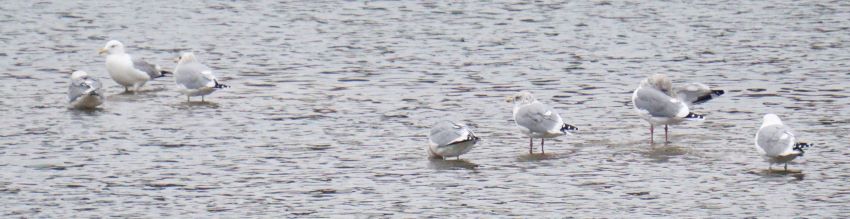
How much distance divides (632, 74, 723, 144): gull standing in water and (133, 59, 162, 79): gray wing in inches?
268

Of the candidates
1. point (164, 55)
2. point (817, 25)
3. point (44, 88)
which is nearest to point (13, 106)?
point (44, 88)

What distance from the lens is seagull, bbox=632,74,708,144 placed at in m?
17.3

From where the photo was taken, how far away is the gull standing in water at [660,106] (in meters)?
17.3

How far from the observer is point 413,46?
2578 centimetres

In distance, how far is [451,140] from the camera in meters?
15.9

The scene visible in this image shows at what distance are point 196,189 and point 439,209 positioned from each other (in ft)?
7.59

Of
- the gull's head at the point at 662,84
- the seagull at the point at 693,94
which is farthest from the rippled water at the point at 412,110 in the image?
the gull's head at the point at 662,84

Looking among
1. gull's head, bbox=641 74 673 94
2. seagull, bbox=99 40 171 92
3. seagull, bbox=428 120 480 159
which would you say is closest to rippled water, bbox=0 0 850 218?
seagull, bbox=428 120 480 159

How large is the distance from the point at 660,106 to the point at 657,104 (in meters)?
0.05

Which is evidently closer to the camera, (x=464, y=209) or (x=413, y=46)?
(x=464, y=209)

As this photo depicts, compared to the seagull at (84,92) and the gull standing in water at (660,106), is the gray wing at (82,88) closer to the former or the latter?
the seagull at (84,92)

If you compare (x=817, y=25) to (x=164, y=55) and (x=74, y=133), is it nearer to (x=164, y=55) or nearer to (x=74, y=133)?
(x=164, y=55)

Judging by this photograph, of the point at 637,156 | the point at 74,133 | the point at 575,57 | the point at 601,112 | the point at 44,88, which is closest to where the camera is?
the point at 637,156

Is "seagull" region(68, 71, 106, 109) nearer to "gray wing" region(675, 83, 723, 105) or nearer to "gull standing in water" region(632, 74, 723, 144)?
"gull standing in water" region(632, 74, 723, 144)
